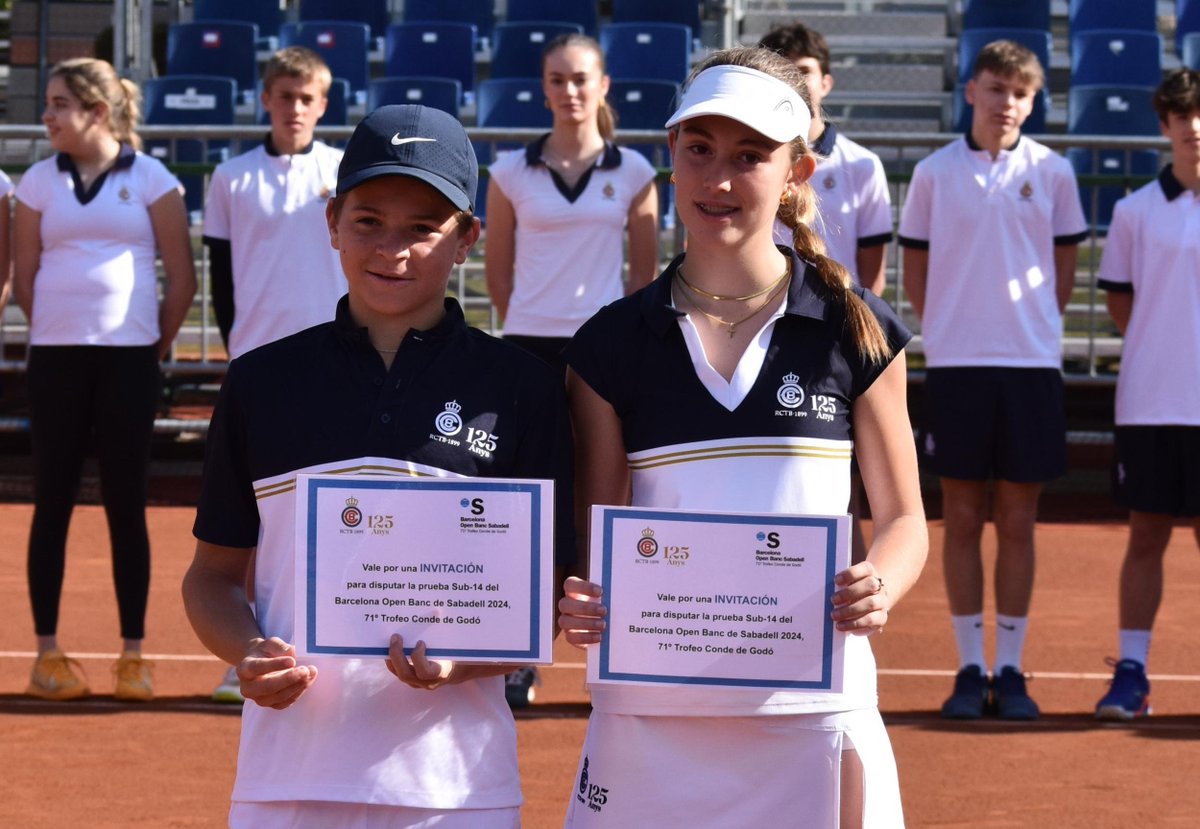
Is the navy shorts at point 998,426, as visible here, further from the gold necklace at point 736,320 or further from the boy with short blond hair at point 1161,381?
the gold necklace at point 736,320

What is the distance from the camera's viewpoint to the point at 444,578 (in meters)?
2.60

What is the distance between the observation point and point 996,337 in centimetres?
646

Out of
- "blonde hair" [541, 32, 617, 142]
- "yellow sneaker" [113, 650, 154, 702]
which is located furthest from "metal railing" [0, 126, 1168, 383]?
"yellow sneaker" [113, 650, 154, 702]

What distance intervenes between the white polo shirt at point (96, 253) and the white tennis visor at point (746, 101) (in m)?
3.99

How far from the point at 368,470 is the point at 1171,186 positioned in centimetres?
456

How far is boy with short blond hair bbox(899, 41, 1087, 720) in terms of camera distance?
6.35 metres

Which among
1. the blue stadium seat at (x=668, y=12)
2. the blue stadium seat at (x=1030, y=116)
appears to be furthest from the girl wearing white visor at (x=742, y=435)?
the blue stadium seat at (x=668, y=12)

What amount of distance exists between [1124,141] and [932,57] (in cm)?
668

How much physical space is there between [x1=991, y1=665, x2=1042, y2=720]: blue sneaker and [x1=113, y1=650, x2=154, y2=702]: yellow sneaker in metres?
3.02

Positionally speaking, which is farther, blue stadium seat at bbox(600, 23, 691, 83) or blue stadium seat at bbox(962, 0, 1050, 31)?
blue stadium seat at bbox(962, 0, 1050, 31)

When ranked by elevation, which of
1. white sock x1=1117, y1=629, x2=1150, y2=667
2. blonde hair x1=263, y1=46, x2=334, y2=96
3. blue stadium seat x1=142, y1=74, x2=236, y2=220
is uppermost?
blue stadium seat x1=142, y1=74, x2=236, y2=220

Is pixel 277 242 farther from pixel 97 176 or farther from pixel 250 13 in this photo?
pixel 250 13

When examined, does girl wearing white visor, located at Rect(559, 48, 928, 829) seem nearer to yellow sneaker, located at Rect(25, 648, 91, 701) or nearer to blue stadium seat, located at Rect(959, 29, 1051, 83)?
yellow sneaker, located at Rect(25, 648, 91, 701)

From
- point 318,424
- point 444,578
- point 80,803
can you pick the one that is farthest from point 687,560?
point 80,803
